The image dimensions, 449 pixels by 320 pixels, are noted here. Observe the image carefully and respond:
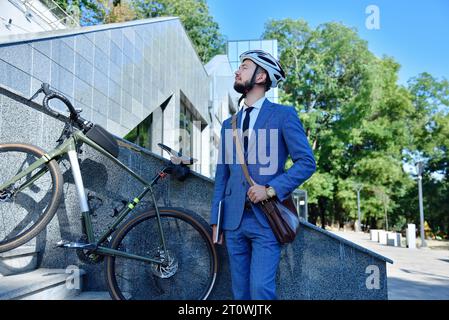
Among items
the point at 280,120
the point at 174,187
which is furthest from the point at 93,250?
the point at 280,120

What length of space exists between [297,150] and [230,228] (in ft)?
1.93

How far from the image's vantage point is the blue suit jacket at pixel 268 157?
2174mm

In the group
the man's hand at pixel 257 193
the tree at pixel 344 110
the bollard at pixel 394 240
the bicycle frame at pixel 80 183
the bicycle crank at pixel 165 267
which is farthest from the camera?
the bollard at pixel 394 240

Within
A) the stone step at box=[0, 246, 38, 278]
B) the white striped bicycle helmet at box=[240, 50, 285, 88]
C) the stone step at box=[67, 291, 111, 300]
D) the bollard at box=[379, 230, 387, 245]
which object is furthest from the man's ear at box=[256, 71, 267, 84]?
the bollard at box=[379, 230, 387, 245]

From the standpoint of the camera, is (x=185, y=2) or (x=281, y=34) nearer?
(x=281, y=34)

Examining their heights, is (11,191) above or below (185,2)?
below

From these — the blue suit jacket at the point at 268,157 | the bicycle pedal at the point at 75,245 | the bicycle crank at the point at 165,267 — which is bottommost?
the bicycle crank at the point at 165,267

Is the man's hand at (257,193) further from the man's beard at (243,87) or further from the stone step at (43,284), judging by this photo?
the stone step at (43,284)

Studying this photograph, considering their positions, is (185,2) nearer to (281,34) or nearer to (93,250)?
(281,34)

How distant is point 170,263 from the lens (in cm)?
286

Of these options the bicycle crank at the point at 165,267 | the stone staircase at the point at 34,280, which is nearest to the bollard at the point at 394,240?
the bicycle crank at the point at 165,267

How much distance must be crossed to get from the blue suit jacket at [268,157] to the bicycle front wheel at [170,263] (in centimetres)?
68

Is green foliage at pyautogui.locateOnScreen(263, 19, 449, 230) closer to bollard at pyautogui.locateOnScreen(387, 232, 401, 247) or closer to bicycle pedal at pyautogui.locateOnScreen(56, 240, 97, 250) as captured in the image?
bollard at pyautogui.locateOnScreen(387, 232, 401, 247)
